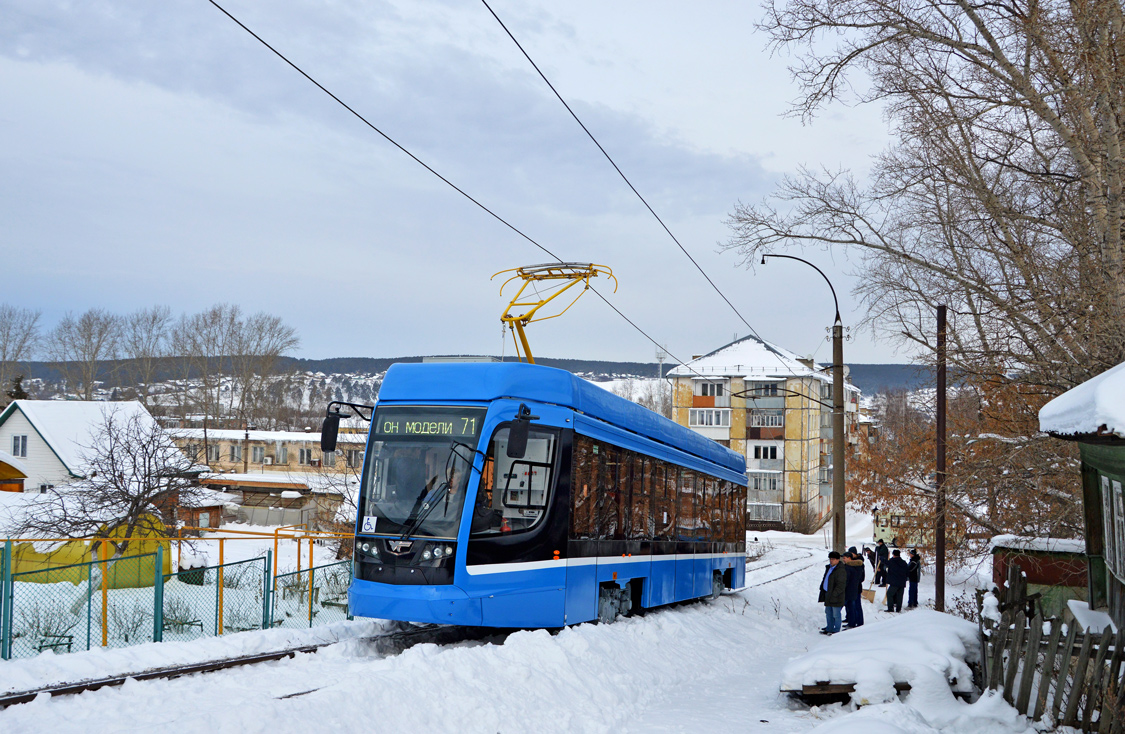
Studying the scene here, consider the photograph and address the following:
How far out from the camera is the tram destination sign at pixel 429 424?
35.0 ft

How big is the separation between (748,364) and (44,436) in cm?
4856

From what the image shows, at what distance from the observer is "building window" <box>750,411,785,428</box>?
71125 mm

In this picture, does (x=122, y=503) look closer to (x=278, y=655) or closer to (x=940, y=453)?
(x=278, y=655)

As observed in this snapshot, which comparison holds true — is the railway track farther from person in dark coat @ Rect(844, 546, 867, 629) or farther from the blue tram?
person in dark coat @ Rect(844, 546, 867, 629)

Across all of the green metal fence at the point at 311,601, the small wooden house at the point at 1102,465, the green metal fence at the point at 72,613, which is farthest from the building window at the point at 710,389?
the small wooden house at the point at 1102,465

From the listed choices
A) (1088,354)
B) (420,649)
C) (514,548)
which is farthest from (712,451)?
(420,649)

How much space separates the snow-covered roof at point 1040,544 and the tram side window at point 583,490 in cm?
806

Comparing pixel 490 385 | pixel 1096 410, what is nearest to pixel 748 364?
pixel 490 385

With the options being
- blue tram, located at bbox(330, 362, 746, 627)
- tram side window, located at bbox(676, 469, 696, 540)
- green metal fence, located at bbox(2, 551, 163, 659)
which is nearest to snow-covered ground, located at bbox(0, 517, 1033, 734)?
blue tram, located at bbox(330, 362, 746, 627)

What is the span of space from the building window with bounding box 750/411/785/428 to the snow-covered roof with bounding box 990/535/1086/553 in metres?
55.4

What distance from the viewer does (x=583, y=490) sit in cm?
1180

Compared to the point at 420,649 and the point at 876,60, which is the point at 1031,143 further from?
the point at 420,649

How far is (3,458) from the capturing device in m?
42.6

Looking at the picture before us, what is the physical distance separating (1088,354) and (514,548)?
8.53 m
